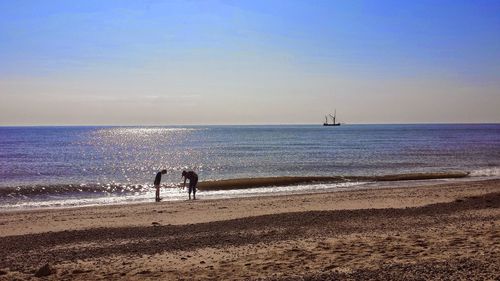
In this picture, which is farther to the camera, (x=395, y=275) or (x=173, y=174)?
(x=173, y=174)

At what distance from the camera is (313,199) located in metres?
22.4

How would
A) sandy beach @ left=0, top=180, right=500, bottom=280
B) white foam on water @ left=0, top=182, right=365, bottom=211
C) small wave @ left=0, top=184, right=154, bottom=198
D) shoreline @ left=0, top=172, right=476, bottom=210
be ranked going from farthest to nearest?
small wave @ left=0, top=184, right=154, bottom=198
shoreline @ left=0, top=172, right=476, bottom=210
white foam on water @ left=0, top=182, right=365, bottom=211
sandy beach @ left=0, top=180, right=500, bottom=280

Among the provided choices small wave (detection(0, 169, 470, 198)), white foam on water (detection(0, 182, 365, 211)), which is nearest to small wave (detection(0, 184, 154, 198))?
small wave (detection(0, 169, 470, 198))

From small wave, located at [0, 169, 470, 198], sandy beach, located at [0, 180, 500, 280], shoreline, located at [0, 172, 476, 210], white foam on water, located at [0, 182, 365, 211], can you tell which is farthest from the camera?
small wave, located at [0, 169, 470, 198]

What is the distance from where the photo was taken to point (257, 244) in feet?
38.6

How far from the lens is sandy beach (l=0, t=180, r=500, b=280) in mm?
9047

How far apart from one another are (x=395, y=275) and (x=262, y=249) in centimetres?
363

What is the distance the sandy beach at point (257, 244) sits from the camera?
29.7 feet

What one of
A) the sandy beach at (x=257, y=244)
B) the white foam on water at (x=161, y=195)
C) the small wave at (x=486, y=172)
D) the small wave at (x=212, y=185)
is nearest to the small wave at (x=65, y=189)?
the small wave at (x=212, y=185)

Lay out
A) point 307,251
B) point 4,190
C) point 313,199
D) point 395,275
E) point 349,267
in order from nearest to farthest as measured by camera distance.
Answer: point 395,275 → point 349,267 → point 307,251 → point 313,199 → point 4,190

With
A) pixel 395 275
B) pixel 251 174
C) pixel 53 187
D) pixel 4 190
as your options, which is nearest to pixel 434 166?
pixel 251 174

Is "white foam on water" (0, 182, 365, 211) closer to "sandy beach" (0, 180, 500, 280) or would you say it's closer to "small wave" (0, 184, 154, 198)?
"small wave" (0, 184, 154, 198)

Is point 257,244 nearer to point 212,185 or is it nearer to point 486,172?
point 212,185

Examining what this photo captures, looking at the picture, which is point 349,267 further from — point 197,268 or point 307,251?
point 197,268
